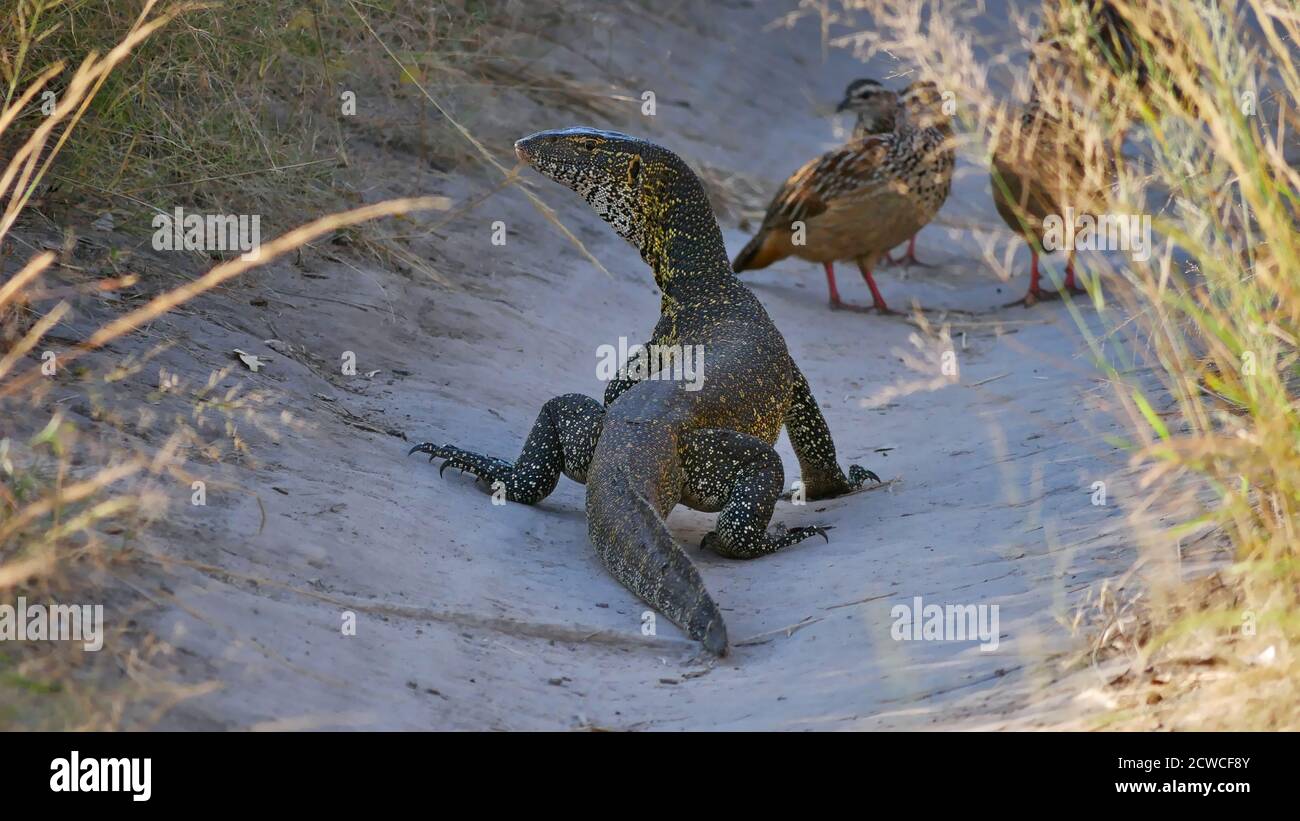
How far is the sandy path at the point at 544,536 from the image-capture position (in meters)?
3.82

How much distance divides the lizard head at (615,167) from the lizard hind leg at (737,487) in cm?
135

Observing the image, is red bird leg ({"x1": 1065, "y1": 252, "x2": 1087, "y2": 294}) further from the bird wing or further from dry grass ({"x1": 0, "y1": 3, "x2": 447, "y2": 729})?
dry grass ({"x1": 0, "y1": 3, "x2": 447, "y2": 729})

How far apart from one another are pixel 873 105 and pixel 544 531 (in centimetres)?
635

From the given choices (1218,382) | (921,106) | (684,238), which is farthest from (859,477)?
(921,106)

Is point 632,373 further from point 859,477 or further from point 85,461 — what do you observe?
point 85,461

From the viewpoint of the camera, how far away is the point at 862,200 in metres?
9.46

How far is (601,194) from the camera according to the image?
6.43 metres

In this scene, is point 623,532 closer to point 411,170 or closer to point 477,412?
point 477,412

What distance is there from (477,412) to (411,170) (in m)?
2.69

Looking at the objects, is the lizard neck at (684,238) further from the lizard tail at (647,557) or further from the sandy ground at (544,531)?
the lizard tail at (647,557)

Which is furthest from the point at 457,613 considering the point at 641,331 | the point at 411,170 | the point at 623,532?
the point at 411,170

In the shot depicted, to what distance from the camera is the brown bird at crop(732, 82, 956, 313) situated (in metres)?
9.42

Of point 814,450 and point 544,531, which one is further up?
point 814,450

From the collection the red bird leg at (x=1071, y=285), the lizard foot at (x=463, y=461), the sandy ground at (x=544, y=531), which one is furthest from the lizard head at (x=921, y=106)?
the lizard foot at (x=463, y=461)
